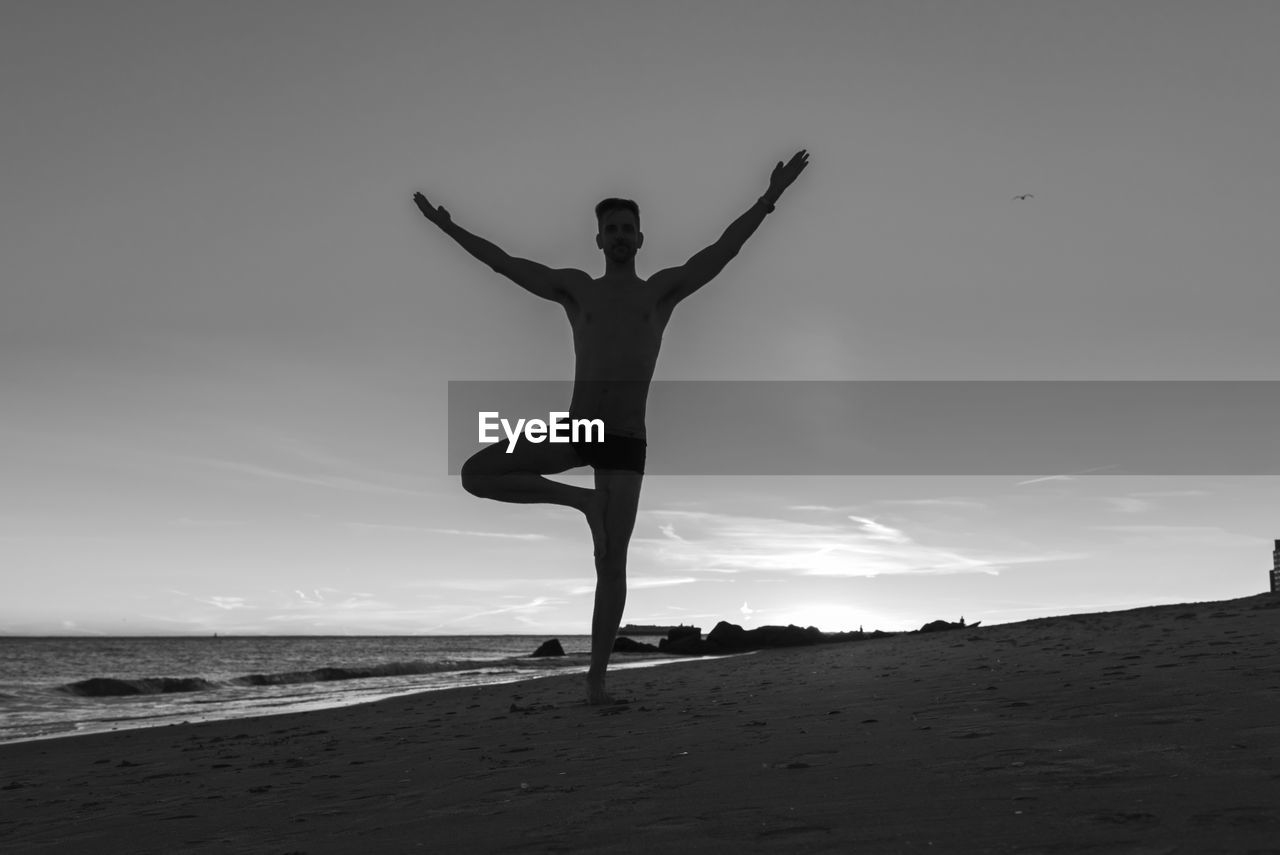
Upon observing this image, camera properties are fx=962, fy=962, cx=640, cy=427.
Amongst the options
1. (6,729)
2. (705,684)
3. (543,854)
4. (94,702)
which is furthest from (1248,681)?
(94,702)

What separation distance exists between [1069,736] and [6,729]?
12.0 metres

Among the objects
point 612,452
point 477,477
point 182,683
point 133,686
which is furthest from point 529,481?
point 182,683

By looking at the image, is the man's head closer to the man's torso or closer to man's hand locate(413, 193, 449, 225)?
the man's torso

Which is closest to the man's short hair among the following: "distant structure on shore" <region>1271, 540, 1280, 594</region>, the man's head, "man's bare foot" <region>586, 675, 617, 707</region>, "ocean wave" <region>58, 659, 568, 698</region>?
the man's head

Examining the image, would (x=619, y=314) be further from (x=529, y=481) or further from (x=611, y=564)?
(x=611, y=564)

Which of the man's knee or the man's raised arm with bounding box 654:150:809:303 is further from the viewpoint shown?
the man's raised arm with bounding box 654:150:809:303

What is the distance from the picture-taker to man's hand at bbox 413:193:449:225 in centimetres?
603

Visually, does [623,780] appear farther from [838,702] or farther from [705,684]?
[705,684]

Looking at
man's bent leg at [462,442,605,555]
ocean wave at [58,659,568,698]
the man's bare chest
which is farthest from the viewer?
ocean wave at [58,659,568,698]

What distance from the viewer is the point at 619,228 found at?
580cm

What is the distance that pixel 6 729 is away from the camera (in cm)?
1097

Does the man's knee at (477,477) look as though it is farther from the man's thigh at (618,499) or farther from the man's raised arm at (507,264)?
the man's raised arm at (507,264)

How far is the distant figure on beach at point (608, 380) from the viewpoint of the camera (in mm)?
5512

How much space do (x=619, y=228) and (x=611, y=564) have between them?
2.01 m
